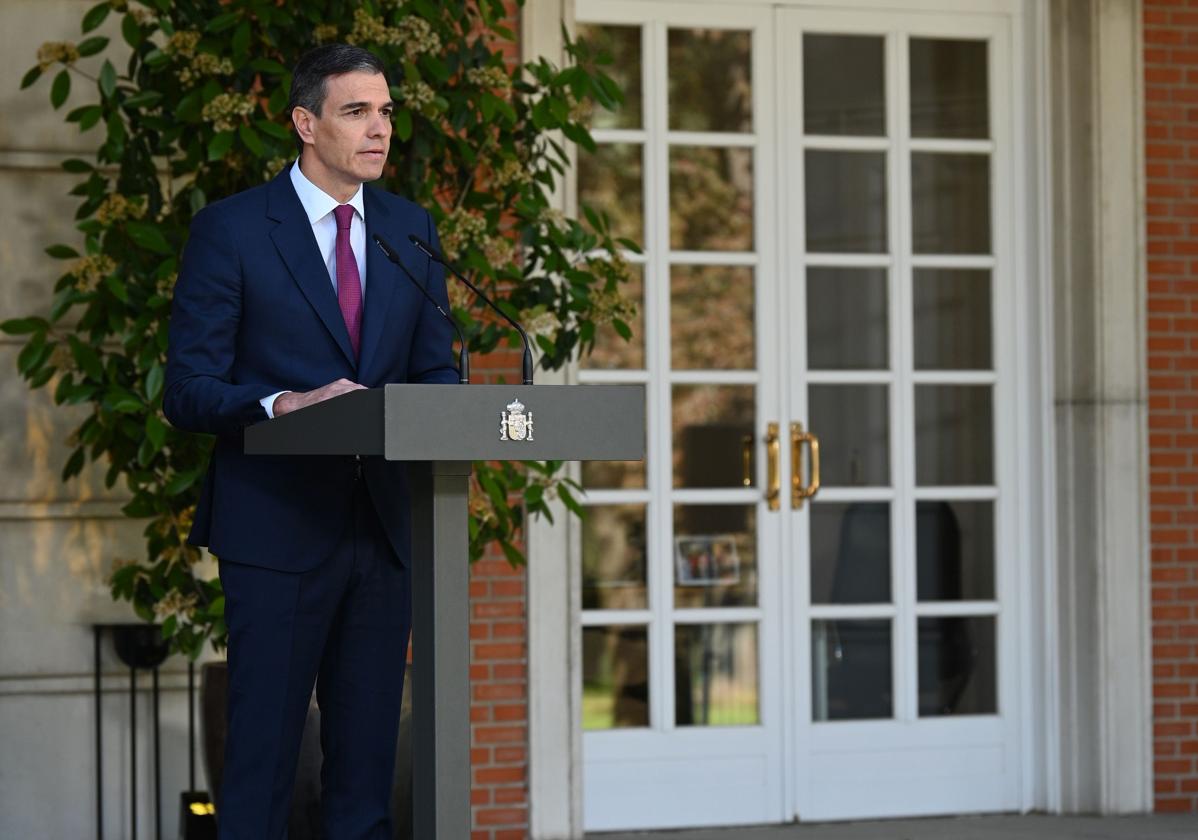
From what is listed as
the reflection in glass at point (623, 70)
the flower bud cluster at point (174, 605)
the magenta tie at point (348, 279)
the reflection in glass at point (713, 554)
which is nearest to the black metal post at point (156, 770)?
the flower bud cluster at point (174, 605)

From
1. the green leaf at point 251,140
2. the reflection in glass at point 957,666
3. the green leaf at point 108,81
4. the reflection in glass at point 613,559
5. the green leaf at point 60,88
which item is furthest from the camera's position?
the reflection in glass at point 957,666

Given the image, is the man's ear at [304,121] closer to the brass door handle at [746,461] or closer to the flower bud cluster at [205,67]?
the flower bud cluster at [205,67]

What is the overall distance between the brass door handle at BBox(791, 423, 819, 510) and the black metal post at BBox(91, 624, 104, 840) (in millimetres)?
2014

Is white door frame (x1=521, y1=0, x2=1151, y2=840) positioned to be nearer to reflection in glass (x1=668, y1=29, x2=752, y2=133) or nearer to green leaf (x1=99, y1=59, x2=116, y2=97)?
reflection in glass (x1=668, y1=29, x2=752, y2=133)

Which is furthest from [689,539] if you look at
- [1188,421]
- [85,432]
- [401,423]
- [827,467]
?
[401,423]

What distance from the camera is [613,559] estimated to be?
16.4 feet

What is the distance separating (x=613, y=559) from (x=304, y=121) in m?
2.75

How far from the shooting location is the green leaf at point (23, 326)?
12.3 ft

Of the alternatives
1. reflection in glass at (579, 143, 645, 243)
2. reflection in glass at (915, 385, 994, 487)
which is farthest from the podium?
reflection in glass at (915, 385, 994, 487)

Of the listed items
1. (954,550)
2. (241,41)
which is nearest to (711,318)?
(954,550)

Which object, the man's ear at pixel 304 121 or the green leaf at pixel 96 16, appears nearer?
the man's ear at pixel 304 121

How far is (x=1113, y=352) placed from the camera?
507cm

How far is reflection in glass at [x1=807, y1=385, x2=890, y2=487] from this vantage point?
16.9 ft

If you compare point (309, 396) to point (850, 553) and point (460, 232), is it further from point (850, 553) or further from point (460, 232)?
point (850, 553)
